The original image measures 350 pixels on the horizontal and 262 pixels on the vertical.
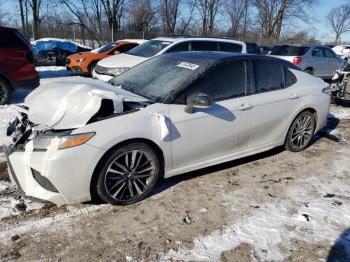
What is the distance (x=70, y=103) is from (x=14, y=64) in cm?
523

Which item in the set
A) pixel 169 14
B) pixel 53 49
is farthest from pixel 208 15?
pixel 53 49

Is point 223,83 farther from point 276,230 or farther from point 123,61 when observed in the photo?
point 123,61

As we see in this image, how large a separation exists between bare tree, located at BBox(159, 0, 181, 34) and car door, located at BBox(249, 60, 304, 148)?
33038 millimetres

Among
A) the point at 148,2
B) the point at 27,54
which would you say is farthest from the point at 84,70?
the point at 148,2

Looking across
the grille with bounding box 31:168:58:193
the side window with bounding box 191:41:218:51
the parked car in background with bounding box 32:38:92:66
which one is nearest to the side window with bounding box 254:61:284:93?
the grille with bounding box 31:168:58:193

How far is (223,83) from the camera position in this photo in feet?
13.5

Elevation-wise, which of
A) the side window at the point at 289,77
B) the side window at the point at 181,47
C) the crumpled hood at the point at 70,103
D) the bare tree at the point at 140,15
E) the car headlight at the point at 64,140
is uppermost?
the bare tree at the point at 140,15

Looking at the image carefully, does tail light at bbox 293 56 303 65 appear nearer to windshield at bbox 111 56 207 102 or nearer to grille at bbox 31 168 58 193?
windshield at bbox 111 56 207 102

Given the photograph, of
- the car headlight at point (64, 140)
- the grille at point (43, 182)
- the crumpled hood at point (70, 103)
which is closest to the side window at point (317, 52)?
the crumpled hood at point (70, 103)

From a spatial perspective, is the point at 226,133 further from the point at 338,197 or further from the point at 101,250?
the point at 101,250

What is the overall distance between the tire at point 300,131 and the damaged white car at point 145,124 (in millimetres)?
238

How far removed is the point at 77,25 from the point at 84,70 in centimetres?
1977

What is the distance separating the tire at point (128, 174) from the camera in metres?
3.33

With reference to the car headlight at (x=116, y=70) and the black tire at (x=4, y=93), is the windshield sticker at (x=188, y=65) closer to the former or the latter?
the car headlight at (x=116, y=70)
